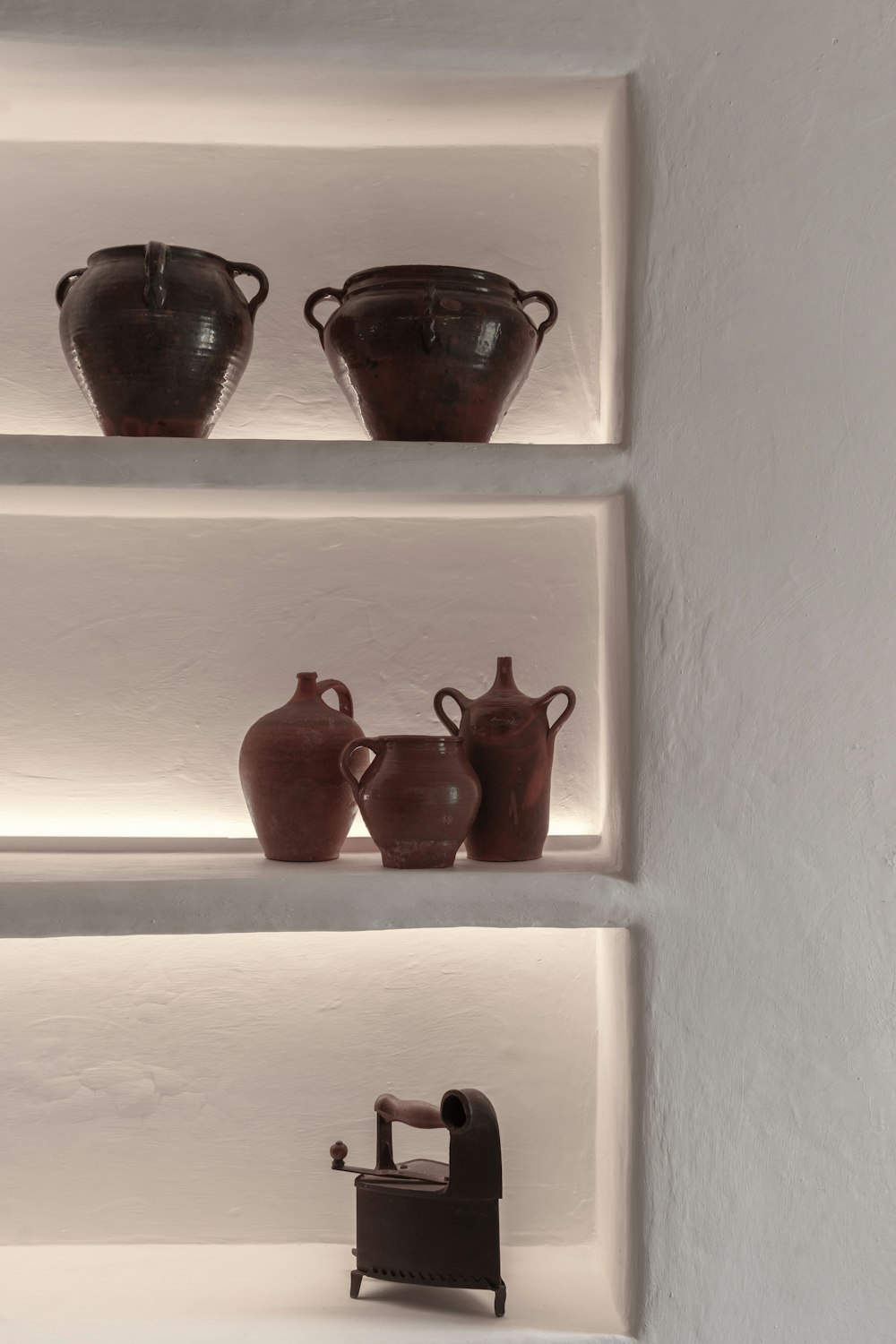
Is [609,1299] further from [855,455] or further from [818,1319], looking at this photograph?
[855,455]

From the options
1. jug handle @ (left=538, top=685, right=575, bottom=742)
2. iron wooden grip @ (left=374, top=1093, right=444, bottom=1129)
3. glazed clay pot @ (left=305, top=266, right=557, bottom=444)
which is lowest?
iron wooden grip @ (left=374, top=1093, right=444, bottom=1129)

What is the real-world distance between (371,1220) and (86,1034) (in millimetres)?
445

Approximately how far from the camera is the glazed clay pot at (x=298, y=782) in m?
1.33

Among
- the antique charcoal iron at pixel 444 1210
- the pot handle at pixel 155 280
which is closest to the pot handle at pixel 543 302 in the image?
the pot handle at pixel 155 280

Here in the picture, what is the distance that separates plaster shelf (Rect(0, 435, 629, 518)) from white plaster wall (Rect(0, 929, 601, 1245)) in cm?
59

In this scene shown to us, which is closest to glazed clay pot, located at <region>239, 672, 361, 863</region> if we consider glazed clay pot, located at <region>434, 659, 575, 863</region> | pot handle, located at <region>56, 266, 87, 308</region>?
glazed clay pot, located at <region>434, 659, 575, 863</region>

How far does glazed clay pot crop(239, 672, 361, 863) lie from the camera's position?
133 centimetres

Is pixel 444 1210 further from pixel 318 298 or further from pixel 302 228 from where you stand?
pixel 302 228

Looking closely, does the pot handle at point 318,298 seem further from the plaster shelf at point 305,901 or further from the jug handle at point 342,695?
the plaster shelf at point 305,901

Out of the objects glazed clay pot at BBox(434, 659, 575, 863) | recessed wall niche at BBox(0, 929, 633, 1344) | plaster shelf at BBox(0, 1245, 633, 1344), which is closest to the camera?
plaster shelf at BBox(0, 1245, 633, 1344)

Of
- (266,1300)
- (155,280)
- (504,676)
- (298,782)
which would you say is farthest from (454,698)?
(266,1300)

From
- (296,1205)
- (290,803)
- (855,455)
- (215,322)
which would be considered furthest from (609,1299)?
(215,322)

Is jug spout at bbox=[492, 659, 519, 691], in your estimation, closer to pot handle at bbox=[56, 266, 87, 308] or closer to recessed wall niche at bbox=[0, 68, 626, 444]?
recessed wall niche at bbox=[0, 68, 626, 444]

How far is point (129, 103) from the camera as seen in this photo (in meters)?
1.43
